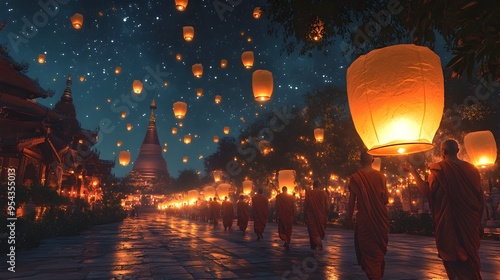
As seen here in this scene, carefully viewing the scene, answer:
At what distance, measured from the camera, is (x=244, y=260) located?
721cm

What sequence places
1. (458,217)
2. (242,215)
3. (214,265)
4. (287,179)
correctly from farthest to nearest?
(287,179) → (242,215) → (214,265) → (458,217)

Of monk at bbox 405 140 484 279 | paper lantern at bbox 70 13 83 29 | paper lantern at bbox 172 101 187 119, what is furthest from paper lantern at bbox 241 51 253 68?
monk at bbox 405 140 484 279

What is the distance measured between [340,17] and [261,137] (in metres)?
24.3

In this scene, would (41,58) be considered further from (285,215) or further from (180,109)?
(285,215)

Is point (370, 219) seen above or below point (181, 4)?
below

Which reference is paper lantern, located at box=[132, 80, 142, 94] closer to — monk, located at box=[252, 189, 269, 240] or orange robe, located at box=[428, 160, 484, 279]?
monk, located at box=[252, 189, 269, 240]

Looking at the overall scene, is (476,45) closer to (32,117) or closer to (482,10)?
(482,10)

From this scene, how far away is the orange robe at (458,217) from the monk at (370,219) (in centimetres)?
83

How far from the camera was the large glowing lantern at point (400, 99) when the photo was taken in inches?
113

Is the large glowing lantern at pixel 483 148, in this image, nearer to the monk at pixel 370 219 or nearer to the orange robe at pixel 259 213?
the orange robe at pixel 259 213

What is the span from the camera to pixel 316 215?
8977 mm

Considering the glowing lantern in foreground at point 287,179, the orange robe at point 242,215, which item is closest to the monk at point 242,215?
the orange robe at point 242,215

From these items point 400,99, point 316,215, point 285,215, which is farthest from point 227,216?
point 400,99

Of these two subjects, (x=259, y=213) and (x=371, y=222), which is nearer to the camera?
(x=371, y=222)
